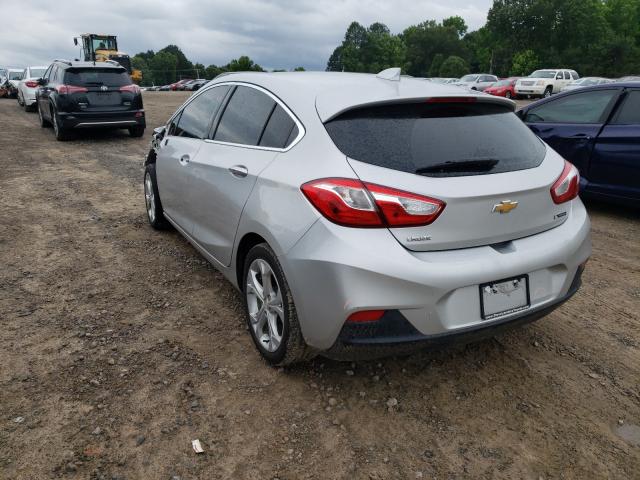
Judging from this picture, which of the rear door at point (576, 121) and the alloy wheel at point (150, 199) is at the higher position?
the rear door at point (576, 121)

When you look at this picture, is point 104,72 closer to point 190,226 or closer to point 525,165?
point 190,226

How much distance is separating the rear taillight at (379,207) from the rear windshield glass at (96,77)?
10011 mm

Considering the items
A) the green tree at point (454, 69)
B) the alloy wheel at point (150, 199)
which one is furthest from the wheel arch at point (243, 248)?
the green tree at point (454, 69)

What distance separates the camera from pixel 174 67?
11712 cm

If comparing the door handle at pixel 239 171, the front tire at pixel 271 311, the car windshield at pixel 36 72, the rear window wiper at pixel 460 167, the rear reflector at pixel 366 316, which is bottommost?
the front tire at pixel 271 311

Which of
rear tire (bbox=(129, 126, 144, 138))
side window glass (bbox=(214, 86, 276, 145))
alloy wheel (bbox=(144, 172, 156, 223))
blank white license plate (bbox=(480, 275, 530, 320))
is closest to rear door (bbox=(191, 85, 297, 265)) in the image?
side window glass (bbox=(214, 86, 276, 145))

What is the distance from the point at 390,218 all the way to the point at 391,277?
258 mm

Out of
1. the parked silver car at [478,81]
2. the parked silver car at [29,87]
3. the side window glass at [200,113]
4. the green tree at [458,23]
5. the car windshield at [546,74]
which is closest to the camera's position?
the side window glass at [200,113]

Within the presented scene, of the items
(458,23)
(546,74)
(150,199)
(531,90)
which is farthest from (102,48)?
(458,23)

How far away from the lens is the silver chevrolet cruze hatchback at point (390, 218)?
2.26m

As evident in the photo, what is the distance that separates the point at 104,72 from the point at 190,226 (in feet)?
27.4

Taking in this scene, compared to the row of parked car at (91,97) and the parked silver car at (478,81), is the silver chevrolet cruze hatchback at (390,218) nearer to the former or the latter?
the row of parked car at (91,97)

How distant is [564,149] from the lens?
20.1 feet

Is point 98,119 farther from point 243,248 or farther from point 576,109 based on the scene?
point 243,248
